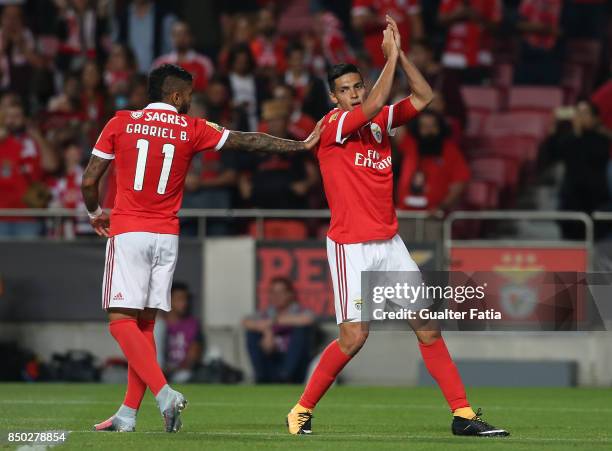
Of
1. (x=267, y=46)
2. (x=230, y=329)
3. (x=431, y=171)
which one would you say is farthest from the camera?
(x=267, y=46)

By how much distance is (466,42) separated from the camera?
19859 millimetres

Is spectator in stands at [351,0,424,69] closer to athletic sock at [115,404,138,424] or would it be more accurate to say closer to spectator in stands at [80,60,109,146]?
spectator in stands at [80,60,109,146]

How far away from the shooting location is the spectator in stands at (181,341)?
1725cm

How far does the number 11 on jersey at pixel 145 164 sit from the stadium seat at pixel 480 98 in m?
10.7

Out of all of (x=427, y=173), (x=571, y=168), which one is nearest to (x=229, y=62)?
(x=427, y=173)

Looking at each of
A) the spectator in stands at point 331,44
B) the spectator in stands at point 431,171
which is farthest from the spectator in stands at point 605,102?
the spectator in stands at point 331,44

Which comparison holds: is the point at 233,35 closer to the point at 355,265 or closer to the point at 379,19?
the point at 379,19

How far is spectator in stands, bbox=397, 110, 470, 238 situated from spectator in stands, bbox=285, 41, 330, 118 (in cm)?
152

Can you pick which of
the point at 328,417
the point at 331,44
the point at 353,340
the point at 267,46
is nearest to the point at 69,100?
the point at 267,46

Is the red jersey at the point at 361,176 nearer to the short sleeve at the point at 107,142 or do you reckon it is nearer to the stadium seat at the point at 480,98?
the short sleeve at the point at 107,142

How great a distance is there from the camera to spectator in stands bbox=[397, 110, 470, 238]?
17312mm

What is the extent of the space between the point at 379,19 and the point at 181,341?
549cm

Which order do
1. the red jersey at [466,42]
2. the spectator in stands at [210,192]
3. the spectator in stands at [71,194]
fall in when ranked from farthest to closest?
the red jersey at [466,42]
the spectator in stands at [71,194]
the spectator in stands at [210,192]

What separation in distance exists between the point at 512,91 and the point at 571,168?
2858 millimetres
